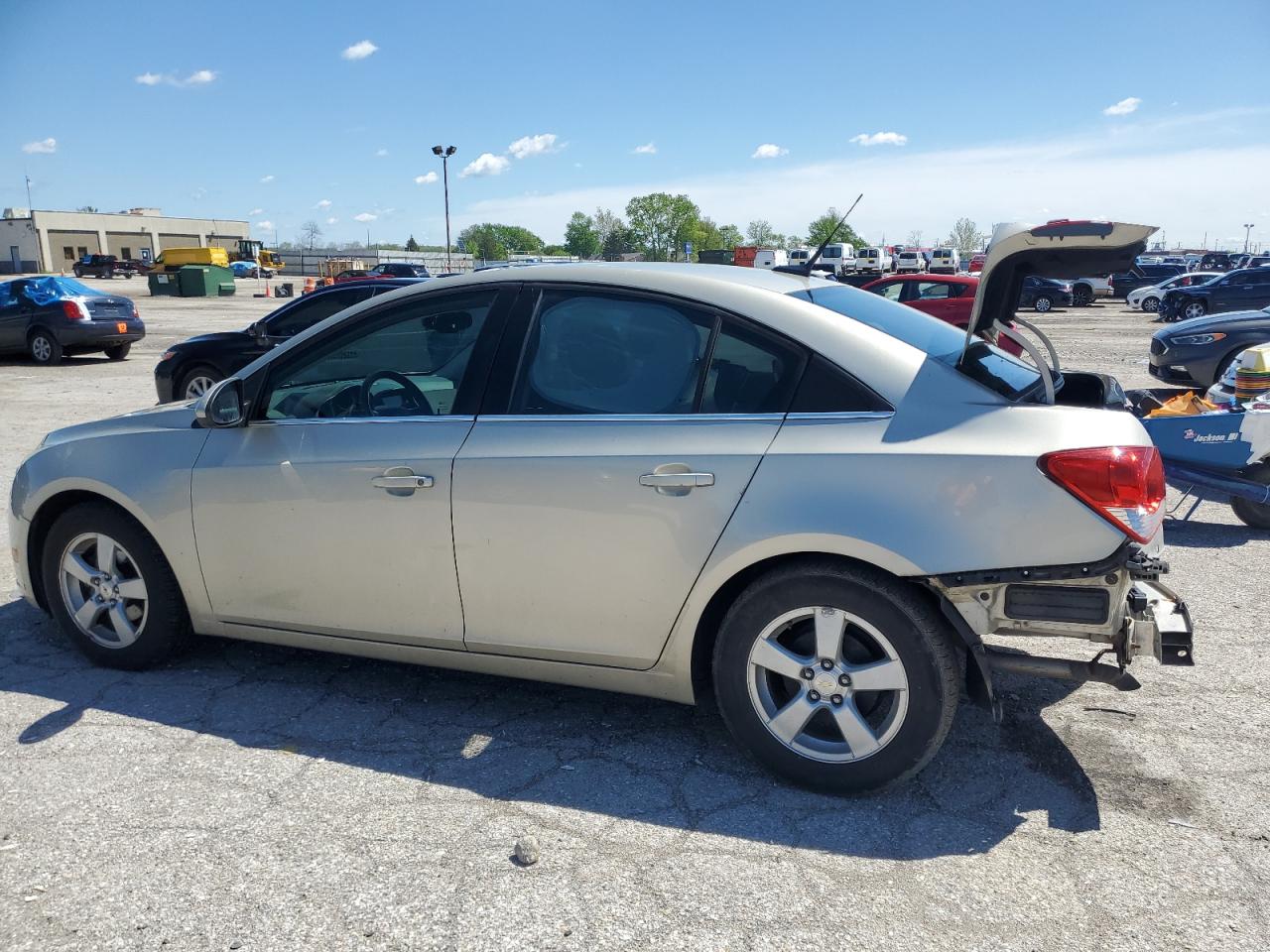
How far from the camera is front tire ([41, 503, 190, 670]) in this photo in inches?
156

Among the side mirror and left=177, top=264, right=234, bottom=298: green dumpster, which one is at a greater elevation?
the side mirror

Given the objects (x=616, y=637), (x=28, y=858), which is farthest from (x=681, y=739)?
(x=28, y=858)

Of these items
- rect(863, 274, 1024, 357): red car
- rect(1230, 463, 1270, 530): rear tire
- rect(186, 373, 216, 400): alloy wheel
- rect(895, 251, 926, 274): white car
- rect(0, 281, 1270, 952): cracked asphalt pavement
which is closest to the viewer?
rect(0, 281, 1270, 952): cracked asphalt pavement

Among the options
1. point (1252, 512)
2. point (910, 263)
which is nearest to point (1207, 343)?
point (1252, 512)

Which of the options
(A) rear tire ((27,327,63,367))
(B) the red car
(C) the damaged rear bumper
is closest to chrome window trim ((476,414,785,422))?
(C) the damaged rear bumper

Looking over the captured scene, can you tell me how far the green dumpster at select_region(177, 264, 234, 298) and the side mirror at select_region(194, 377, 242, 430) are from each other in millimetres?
47306

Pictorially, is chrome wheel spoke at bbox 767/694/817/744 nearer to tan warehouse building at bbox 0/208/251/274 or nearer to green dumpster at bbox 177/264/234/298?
green dumpster at bbox 177/264/234/298

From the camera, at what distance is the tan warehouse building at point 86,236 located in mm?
93750

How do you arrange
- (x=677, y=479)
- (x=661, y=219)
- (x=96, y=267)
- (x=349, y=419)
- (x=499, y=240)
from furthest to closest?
(x=499, y=240) < (x=661, y=219) < (x=96, y=267) < (x=349, y=419) < (x=677, y=479)

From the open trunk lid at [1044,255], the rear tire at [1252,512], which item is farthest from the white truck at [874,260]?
the open trunk lid at [1044,255]

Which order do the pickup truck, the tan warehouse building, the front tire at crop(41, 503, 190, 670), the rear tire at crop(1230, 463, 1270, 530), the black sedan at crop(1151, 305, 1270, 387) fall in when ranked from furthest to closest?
the tan warehouse building
the pickup truck
the black sedan at crop(1151, 305, 1270, 387)
the rear tire at crop(1230, 463, 1270, 530)
the front tire at crop(41, 503, 190, 670)

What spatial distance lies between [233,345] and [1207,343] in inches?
459

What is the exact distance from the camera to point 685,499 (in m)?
3.07

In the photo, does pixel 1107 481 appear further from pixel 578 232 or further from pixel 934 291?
pixel 578 232
